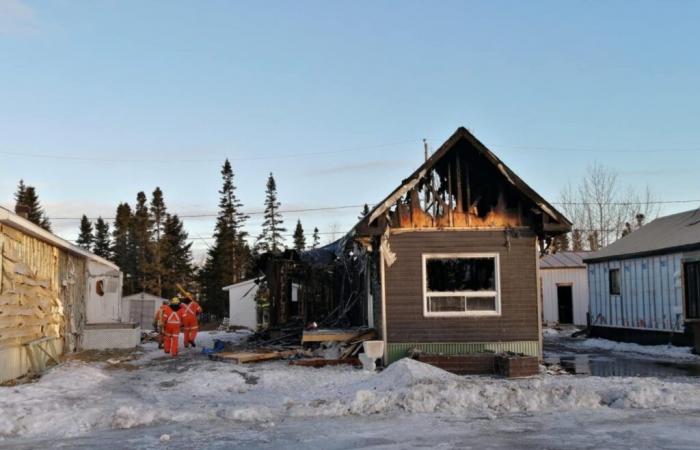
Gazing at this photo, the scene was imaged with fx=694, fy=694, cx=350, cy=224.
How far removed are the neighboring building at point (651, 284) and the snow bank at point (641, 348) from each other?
391mm

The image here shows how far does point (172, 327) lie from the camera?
20.9 metres

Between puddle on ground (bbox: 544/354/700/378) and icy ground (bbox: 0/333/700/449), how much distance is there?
134cm

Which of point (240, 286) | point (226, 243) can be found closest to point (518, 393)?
point (240, 286)

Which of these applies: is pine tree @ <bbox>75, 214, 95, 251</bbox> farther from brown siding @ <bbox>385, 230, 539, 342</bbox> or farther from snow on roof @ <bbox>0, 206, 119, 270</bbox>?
brown siding @ <bbox>385, 230, 539, 342</bbox>

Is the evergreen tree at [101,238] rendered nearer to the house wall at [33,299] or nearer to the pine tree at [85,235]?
the pine tree at [85,235]

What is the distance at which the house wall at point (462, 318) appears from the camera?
1650 centimetres

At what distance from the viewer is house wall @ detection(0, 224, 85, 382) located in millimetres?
14078

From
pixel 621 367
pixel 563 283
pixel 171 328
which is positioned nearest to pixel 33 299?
pixel 171 328

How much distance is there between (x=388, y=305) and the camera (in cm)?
1653

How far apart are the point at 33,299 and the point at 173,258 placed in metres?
48.8

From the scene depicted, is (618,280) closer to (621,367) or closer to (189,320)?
(621,367)

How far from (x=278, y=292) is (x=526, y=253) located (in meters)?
10.9

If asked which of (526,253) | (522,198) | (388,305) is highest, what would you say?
(522,198)

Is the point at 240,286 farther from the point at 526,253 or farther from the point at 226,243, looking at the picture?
the point at 526,253
